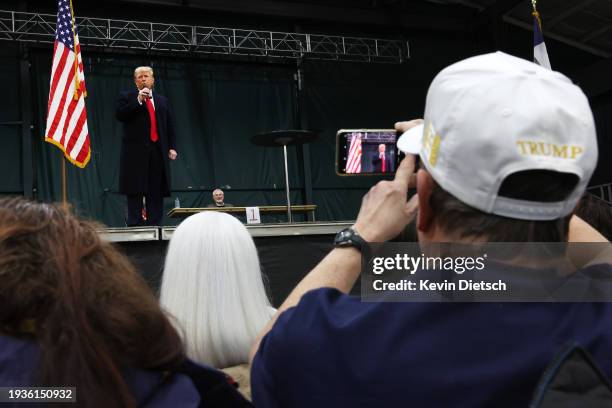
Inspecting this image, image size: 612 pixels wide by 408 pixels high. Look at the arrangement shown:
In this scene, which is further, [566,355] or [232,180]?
[232,180]

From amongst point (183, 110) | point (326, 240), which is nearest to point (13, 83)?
point (183, 110)

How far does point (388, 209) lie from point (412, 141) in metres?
0.09

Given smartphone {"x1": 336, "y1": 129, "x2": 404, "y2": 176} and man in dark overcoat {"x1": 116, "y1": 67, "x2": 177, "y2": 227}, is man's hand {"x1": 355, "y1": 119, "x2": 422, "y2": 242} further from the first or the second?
man in dark overcoat {"x1": 116, "y1": 67, "x2": 177, "y2": 227}

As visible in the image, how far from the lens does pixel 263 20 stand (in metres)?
8.31

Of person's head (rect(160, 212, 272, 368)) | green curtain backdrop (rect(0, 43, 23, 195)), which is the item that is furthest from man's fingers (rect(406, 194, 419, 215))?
green curtain backdrop (rect(0, 43, 23, 195))

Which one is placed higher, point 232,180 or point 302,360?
point 232,180

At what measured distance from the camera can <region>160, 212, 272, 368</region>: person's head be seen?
45.9 inches

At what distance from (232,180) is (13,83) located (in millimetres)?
2804

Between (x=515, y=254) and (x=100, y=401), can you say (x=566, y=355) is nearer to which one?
(x=515, y=254)

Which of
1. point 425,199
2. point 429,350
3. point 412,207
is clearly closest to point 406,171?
point 412,207

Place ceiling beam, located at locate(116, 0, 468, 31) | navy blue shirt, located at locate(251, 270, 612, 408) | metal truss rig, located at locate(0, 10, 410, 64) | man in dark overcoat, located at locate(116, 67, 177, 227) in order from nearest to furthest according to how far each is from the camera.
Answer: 1. navy blue shirt, located at locate(251, 270, 612, 408)
2. man in dark overcoat, located at locate(116, 67, 177, 227)
3. metal truss rig, located at locate(0, 10, 410, 64)
4. ceiling beam, located at locate(116, 0, 468, 31)

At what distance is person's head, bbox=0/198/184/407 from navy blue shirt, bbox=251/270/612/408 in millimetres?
147

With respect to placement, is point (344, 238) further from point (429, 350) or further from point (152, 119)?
point (152, 119)

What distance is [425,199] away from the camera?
649 millimetres
